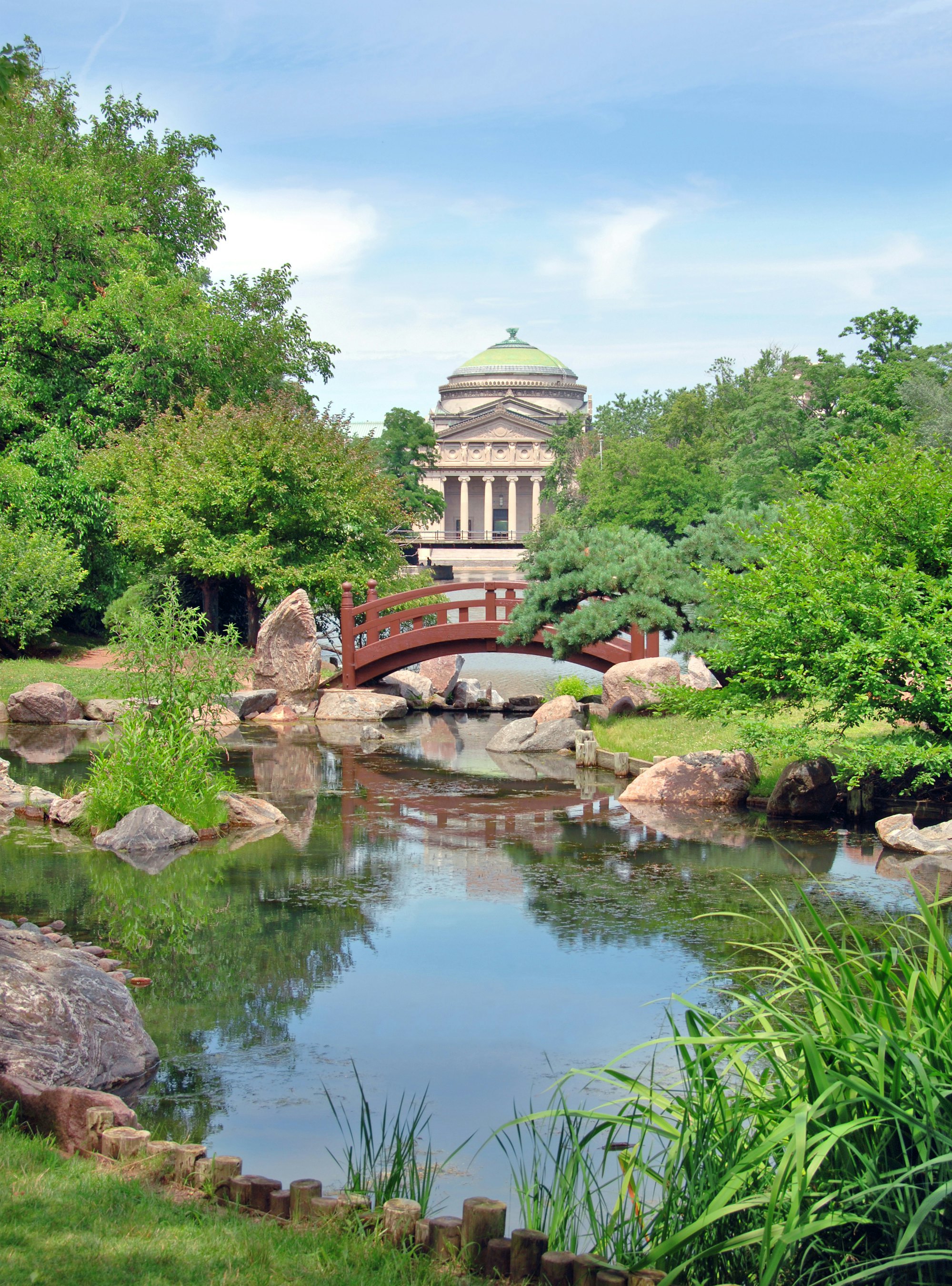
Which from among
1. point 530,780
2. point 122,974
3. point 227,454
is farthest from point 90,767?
point 227,454

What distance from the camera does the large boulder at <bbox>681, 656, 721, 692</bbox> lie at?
17.3m

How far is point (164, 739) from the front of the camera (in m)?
11.7

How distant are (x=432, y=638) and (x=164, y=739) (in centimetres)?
929

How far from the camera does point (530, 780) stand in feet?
50.3

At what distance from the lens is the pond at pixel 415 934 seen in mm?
5949

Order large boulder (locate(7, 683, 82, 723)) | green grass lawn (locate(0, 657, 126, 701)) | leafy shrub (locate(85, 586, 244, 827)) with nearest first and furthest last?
leafy shrub (locate(85, 586, 244, 827)) < large boulder (locate(7, 683, 82, 723)) < green grass lawn (locate(0, 657, 126, 701))

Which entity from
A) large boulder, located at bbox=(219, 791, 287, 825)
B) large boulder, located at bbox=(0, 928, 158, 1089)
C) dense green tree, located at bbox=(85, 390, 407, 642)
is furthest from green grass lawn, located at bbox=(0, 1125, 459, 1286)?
dense green tree, located at bbox=(85, 390, 407, 642)

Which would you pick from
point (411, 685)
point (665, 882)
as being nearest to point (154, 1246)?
point (665, 882)

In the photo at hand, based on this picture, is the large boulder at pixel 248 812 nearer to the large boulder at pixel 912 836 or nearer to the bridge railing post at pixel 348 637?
the large boulder at pixel 912 836

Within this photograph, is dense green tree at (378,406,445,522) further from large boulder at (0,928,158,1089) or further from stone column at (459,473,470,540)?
large boulder at (0,928,158,1089)

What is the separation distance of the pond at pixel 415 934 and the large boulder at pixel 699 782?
35cm

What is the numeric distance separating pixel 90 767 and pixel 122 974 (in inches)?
185

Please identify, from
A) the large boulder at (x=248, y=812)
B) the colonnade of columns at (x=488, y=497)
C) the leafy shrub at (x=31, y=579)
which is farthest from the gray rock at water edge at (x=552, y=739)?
the colonnade of columns at (x=488, y=497)

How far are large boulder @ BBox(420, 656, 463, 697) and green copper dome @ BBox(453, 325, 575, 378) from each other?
80.6 m
